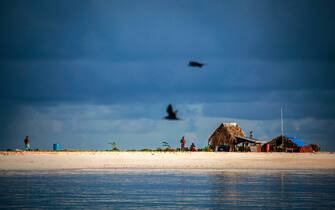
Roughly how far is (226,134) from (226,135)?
12 cm

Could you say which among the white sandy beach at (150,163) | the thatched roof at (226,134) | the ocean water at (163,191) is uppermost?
the thatched roof at (226,134)

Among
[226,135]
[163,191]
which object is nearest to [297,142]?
[226,135]

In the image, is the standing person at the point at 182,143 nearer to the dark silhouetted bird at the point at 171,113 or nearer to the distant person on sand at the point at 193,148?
the distant person on sand at the point at 193,148

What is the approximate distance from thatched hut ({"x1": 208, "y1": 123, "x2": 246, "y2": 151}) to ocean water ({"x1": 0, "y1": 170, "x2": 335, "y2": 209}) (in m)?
31.8

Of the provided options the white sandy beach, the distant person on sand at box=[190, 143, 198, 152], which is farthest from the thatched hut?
the white sandy beach

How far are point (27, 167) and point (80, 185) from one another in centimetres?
1321

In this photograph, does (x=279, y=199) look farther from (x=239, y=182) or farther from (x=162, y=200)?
(x=239, y=182)

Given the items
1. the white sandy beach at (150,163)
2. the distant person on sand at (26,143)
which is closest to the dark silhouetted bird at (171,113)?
the white sandy beach at (150,163)

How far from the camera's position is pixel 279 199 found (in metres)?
22.4

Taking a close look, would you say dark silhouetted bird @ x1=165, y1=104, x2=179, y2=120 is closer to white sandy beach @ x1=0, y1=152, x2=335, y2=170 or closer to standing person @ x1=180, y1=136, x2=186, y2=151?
white sandy beach @ x1=0, y1=152, x2=335, y2=170

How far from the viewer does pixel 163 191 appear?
82.0 ft

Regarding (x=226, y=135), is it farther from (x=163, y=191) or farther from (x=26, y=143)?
(x=163, y=191)

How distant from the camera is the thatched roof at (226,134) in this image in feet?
218

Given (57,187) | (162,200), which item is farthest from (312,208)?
(57,187)
